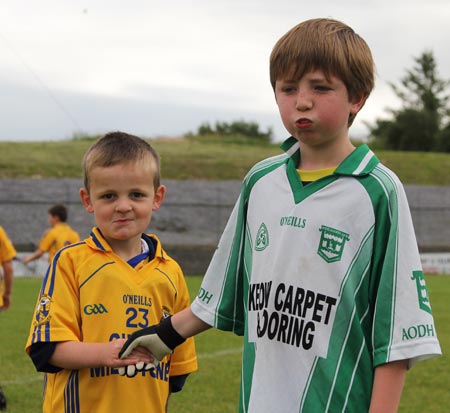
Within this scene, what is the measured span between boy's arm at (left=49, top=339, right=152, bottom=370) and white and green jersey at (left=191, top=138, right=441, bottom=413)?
48 centimetres

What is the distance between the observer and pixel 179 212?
3506cm

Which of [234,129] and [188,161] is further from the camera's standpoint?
[234,129]

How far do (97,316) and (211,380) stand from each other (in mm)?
5417

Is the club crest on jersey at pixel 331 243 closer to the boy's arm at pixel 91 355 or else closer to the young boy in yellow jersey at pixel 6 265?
the boy's arm at pixel 91 355

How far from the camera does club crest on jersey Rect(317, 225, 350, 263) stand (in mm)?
2486

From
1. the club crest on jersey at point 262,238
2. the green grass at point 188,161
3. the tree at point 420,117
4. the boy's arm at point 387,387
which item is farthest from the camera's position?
the tree at point 420,117

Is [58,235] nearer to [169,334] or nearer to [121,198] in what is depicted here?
[121,198]

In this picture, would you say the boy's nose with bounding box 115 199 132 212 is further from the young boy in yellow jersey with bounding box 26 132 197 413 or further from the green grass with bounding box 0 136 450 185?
the green grass with bounding box 0 136 450 185

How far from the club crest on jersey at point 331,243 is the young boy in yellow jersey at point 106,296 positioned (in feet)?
3.19

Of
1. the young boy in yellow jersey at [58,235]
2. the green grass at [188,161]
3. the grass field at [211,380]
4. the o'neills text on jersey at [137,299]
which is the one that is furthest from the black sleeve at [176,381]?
the green grass at [188,161]

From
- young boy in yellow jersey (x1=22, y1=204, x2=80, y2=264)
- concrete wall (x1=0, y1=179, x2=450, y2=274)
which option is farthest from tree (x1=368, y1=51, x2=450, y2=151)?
young boy in yellow jersey (x1=22, y1=204, x2=80, y2=264)

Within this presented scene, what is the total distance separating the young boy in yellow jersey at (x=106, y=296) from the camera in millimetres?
3246

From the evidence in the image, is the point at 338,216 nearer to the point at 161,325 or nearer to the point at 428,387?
the point at 161,325

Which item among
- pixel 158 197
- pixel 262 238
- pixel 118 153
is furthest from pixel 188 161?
pixel 262 238
